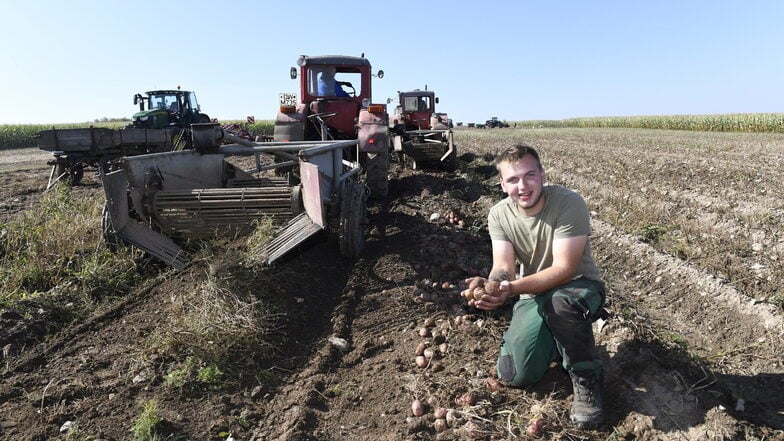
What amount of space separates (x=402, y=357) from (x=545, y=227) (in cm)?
117

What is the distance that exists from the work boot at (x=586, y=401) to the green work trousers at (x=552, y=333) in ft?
0.14

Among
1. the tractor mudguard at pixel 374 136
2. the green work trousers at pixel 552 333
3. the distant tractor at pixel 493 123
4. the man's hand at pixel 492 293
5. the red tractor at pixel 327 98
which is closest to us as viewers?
the man's hand at pixel 492 293

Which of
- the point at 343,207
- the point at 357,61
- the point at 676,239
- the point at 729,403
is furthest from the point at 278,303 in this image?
the point at 357,61

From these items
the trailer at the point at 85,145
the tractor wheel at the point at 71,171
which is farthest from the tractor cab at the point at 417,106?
the tractor wheel at the point at 71,171

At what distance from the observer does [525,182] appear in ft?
8.81

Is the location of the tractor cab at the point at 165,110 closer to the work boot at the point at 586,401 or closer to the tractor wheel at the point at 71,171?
the tractor wheel at the point at 71,171

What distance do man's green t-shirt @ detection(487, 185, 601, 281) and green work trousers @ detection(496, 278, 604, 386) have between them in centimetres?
15

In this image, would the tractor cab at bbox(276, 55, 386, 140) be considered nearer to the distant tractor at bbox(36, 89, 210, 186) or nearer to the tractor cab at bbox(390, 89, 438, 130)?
the distant tractor at bbox(36, 89, 210, 186)

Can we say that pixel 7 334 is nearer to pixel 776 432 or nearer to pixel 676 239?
pixel 776 432

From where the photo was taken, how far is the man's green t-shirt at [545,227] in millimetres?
2623

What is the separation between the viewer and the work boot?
2.47 metres

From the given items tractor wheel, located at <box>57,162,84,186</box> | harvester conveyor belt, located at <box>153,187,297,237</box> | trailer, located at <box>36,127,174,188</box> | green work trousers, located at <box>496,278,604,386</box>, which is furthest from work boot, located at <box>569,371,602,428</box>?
tractor wheel, located at <box>57,162,84,186</box>

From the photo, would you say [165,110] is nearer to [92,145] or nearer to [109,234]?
[92,145]

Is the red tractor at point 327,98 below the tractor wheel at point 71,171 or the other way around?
the other way around
